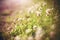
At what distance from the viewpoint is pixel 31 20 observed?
6.00 ft

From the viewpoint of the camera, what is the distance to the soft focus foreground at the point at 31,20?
182 cm

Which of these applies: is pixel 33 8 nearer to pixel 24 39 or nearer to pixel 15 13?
pixel 15 13

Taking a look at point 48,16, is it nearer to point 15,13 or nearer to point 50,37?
point 50,37

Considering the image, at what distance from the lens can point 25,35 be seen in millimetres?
1812

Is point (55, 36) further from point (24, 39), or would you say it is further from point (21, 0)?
point (21, 0)

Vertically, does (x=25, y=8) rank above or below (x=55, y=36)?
above

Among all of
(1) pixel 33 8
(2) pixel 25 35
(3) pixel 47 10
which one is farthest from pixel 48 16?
(2) pixel 25 35

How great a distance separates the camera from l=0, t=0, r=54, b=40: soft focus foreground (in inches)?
71.5

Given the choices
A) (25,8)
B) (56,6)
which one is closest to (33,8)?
(25,8)

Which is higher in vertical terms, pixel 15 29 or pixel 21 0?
pixel 21 0

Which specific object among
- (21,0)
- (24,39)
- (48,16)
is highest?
(21,0)

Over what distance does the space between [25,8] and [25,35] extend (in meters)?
0.28

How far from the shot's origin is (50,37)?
182 cm

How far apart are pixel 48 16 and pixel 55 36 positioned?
218 mm
